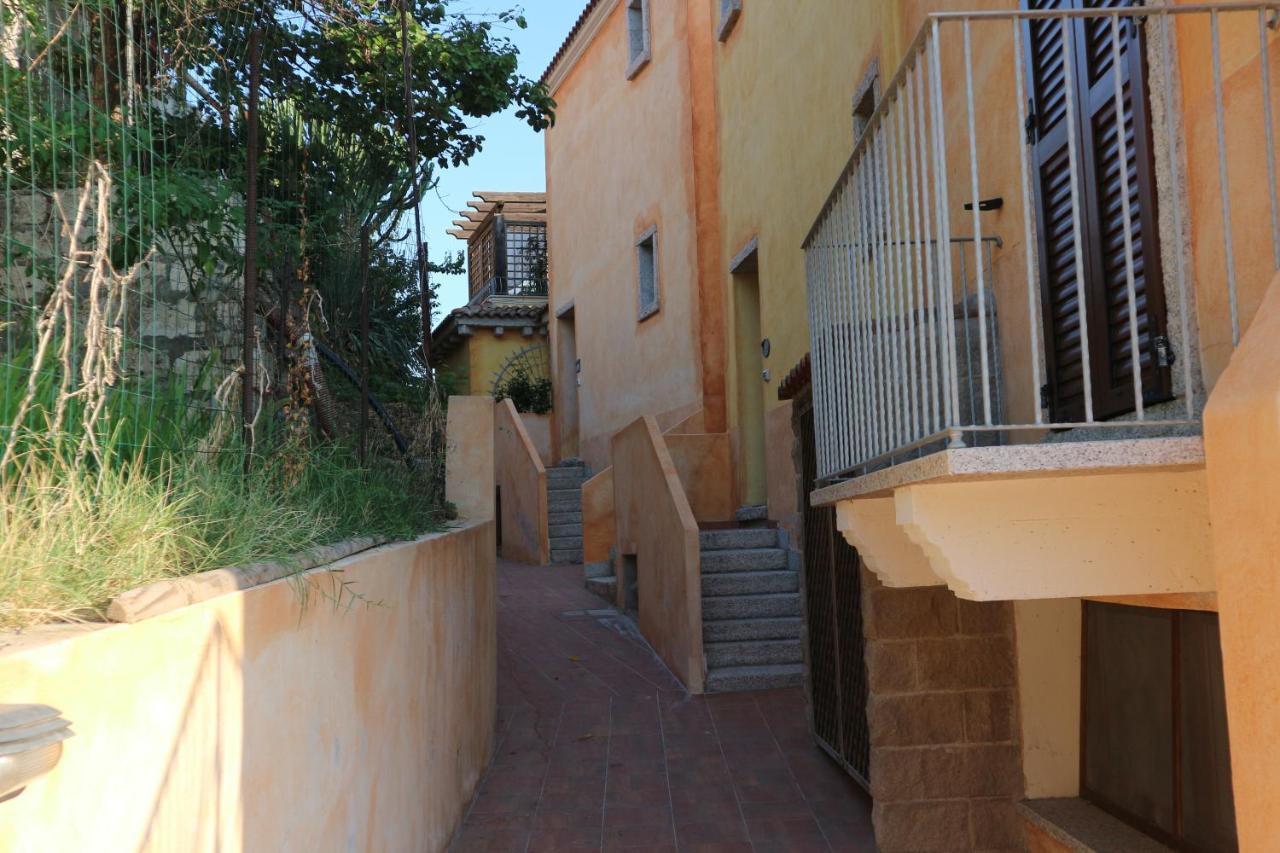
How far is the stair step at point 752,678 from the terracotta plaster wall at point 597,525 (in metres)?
5.01

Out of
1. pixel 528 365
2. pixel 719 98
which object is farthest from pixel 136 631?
pixel 528 365

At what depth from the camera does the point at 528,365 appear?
71.4 feet

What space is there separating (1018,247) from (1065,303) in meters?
0.56

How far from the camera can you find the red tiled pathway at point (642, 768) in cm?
574

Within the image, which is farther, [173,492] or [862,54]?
[862,54]

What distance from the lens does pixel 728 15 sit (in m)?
12.7

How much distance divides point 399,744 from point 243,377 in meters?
1.55

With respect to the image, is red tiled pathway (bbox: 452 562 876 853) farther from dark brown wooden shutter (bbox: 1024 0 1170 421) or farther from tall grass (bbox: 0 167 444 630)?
dark brown wooden shutter (bbox: 1024 0 1170 421)

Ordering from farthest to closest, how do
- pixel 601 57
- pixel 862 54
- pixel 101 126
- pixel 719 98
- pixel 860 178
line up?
pixel 601 57 → pixel 719 98 → pixel 862 54 → pixel 860 178 → pixel 101 126

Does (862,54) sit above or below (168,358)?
above

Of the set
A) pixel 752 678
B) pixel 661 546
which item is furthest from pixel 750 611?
pixel 661 546

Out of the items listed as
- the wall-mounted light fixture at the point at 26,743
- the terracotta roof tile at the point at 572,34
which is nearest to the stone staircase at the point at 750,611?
the wall-mounted light fixture at the point at 26,743

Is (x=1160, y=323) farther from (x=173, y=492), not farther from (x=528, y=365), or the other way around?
(x=528, y=365)

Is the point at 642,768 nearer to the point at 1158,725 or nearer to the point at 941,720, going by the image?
the point at 941,720
